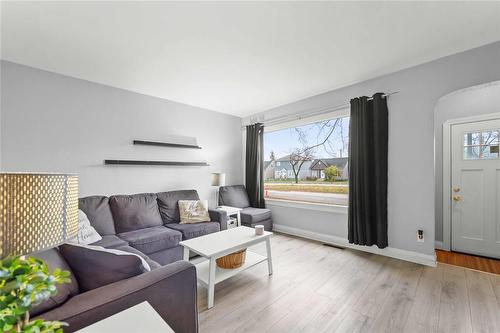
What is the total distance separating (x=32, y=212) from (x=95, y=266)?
2.15 ft

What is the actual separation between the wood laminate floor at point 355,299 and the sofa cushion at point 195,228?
84 centimetres

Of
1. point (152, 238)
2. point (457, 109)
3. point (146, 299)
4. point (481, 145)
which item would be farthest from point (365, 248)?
point (146, 299)

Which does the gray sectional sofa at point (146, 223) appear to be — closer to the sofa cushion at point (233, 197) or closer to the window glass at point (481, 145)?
the sofa cushion at point (233, 197)

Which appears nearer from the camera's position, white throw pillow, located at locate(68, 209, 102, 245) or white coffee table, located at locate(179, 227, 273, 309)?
white coffee table, located at locate(179, 227, 273, 309)

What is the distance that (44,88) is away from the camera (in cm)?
265

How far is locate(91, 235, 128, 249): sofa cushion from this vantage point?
7.40ft

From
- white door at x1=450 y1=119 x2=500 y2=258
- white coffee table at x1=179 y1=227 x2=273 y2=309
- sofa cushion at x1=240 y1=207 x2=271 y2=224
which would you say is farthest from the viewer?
sofa cushion at x1=240 y1=207 x2=271 y2=224

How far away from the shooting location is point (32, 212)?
2.15ft

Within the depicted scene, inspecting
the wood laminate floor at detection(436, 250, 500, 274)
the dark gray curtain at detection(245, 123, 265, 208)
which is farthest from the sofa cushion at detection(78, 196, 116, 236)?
the wood laminate floor at detection(436, 250, 500, 274)

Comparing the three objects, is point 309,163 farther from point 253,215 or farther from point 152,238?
point 152,238

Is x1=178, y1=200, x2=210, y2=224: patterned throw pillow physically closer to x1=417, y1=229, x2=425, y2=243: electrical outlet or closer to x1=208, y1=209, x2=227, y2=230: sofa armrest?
x1=208, y1=209, x2=227, y2=230: sofa armrest

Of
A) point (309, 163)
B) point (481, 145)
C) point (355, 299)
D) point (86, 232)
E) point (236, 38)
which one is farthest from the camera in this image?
point (309, 163)

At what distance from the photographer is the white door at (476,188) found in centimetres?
282

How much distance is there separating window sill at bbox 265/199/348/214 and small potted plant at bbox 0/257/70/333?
3355 mm
